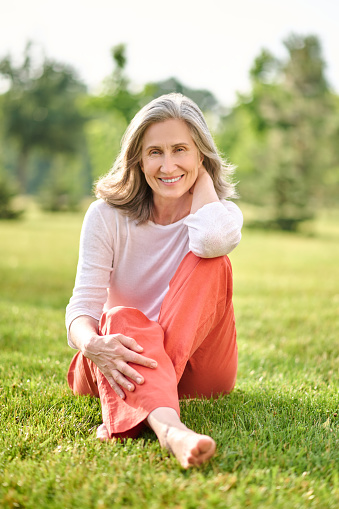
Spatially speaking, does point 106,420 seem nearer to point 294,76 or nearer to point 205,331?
point 205,331

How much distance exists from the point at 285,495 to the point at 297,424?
721 millimetres

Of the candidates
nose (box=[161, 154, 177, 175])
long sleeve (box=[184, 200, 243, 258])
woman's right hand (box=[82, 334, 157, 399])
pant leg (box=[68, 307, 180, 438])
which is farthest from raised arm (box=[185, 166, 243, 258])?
woman's right hand (box=[82, 334, 157, 399])

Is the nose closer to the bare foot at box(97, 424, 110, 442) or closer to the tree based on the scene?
the bare foot at box(97, 424, 110, 442)

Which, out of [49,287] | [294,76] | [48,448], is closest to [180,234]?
[48,448]

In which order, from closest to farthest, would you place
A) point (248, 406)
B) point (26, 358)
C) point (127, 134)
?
point (248, 406) → point (127, 134) → point (26, 358)

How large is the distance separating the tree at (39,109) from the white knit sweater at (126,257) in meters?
A: 44.3

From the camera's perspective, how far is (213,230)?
253 centimetres

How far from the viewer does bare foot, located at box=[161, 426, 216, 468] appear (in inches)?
72.0

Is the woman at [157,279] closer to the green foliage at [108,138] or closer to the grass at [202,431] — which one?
the grass at [202,431]

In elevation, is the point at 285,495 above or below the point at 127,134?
below

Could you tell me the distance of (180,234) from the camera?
2.90 metres

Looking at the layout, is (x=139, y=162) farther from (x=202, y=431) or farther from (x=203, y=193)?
(x=202, y=431)

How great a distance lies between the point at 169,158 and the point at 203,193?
274 mm

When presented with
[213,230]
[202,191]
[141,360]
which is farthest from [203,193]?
[141,360]
